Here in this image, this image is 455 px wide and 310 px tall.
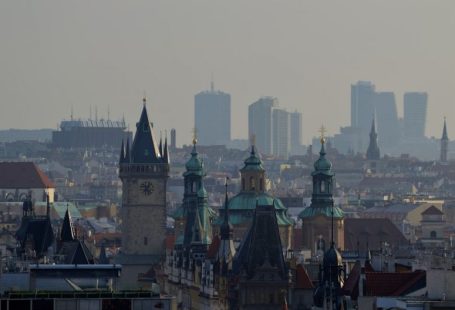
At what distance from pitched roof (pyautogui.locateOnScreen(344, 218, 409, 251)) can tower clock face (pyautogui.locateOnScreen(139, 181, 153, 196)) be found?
9210 millimetres

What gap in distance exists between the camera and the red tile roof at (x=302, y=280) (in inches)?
3553

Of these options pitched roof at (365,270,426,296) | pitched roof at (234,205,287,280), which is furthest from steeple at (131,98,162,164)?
pitched roof at (365,270,426,296)

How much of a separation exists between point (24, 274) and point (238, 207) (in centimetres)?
6494

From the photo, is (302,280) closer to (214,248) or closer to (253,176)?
(214,248)

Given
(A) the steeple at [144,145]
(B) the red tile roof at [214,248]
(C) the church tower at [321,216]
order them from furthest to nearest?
(A) the steeple at [144,145], (C) the church tower at [321,216], (B) the red tile roof at [214,248]

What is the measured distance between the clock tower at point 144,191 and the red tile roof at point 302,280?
4684 centimetres

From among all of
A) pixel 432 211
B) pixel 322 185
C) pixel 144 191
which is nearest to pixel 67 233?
pixel 322 185

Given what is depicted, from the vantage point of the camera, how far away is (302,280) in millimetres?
90875

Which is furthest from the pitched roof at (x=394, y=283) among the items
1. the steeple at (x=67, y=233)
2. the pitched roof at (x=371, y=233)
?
the pitched roof at (x=371, y=233)

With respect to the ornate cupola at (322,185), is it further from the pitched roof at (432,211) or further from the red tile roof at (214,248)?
the pitched roof at (432,211)

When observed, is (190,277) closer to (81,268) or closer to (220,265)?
(220,265)

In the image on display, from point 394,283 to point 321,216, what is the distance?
63.9 meters

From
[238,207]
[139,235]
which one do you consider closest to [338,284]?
[238,207]

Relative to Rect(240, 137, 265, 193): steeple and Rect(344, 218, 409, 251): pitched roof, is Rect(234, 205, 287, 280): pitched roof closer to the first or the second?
Rect(240, 137, 265, 193): steeple
